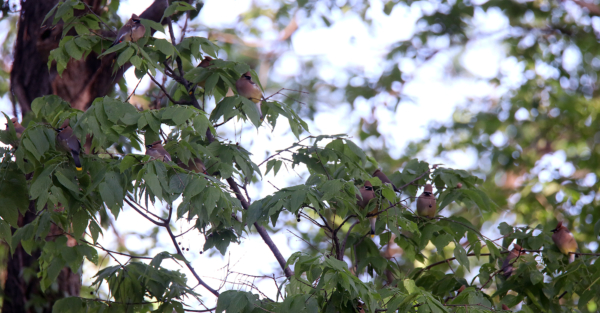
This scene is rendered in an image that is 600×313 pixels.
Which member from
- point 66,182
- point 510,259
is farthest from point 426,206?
point 66,182

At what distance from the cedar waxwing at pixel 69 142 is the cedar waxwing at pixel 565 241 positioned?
6.24 ft

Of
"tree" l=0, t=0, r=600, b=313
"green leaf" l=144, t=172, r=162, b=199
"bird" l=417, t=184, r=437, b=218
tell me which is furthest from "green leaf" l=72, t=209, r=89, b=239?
"bird" l=417, t=184, r=437, b=218

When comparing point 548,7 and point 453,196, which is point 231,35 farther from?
point 453,196

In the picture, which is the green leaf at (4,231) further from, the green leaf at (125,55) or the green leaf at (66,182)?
the green leaf at (125,55)

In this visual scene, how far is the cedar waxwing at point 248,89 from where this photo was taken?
6.73 feet

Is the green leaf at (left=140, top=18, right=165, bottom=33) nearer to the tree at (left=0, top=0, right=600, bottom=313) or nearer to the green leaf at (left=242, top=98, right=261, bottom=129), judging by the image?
the tree at (left=0, top=0, right=600, bottom=313)

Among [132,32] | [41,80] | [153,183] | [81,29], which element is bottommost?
[153,183]

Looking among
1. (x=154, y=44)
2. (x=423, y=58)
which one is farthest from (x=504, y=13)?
(x=154, y=44)

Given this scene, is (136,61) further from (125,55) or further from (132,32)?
(132,32)

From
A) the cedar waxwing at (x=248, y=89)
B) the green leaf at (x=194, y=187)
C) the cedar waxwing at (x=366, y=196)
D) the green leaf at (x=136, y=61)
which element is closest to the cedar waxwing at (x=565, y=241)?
the cedar waxwing at (x=366, y=196)

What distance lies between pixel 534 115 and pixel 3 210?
4.83m

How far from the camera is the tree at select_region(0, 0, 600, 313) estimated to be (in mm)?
1570

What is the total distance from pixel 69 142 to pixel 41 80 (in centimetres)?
144

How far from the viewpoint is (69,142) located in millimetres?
1750
